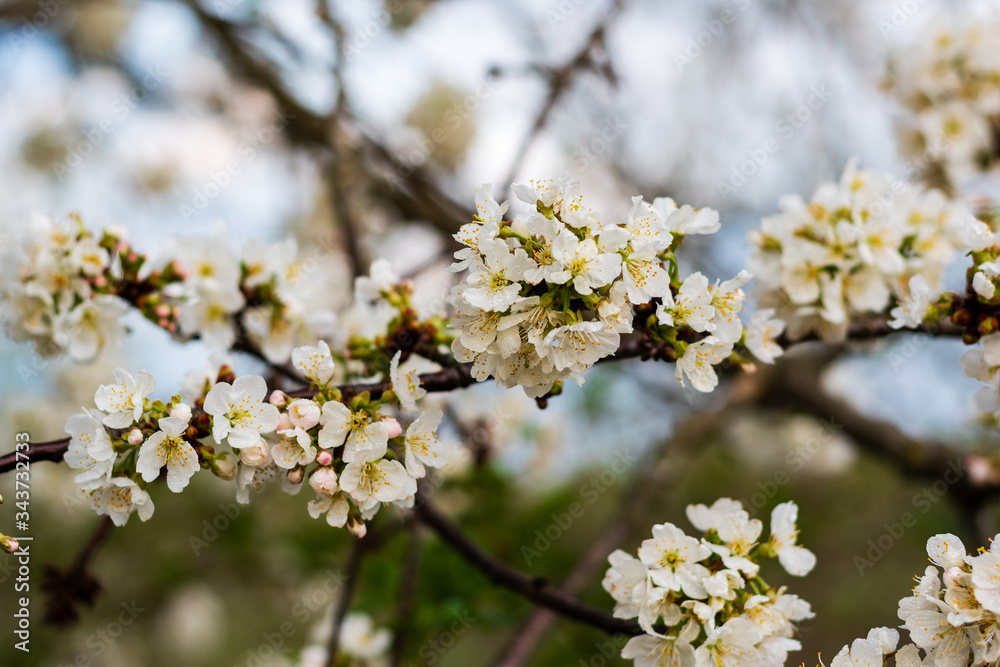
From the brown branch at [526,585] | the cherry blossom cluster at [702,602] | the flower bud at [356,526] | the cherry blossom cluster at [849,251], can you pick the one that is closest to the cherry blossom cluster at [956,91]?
the cherry blossom cluster at [849,251]

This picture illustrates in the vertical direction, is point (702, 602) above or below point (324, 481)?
above

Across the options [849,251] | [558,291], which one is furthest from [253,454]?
[849,251]

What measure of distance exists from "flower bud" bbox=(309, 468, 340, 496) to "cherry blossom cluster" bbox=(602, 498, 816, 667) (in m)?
0.57

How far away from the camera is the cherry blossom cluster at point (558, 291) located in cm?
122

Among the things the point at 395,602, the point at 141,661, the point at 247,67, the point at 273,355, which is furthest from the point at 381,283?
the point at 141,661

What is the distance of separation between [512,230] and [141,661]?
724cm

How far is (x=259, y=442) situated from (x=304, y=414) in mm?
107

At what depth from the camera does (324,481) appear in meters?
1.31

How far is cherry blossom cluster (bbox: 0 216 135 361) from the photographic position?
6.26 feet

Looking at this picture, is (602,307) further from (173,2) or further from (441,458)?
(173,2)

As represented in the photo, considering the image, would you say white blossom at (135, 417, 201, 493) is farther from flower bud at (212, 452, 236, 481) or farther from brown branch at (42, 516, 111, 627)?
brown branch at (42, 516, 111, 627)

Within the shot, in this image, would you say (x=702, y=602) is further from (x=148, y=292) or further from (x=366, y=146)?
(x=366, y=146)

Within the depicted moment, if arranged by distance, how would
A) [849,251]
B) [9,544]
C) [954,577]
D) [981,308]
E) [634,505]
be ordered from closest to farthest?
[9,544], [954,577], [981,308], [849,251], [634,505]

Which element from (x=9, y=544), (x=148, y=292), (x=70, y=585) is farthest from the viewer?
(x=148, y=292)
